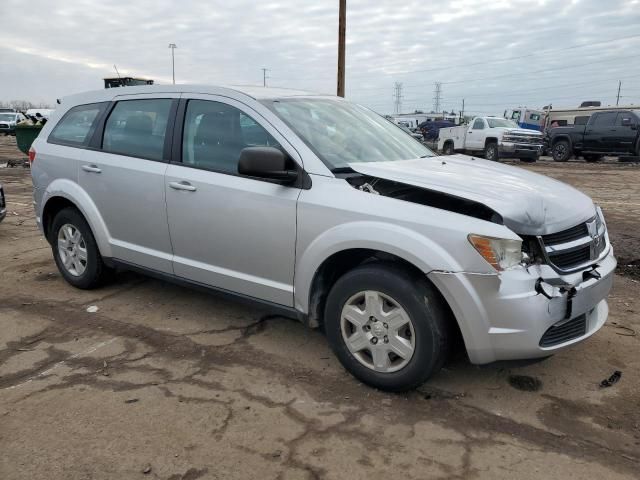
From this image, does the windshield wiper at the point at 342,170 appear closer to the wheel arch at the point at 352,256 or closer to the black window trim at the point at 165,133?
the wheel arch at the point at 352,256

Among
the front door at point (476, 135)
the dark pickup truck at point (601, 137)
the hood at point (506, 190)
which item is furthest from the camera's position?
the front door at point (476, 135)

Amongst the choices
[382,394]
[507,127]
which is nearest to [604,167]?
[507,127]

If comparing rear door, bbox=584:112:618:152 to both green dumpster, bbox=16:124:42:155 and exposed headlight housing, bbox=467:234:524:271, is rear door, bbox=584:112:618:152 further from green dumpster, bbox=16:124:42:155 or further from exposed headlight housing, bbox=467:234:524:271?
exposed headlight housing, bbox=467:234:524:271

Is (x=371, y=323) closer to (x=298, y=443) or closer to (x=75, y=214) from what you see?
(x=298, y=443)

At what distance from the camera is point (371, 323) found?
3148 mm

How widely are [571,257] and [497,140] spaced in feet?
58.4

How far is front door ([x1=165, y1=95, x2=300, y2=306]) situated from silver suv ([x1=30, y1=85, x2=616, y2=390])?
10 mm

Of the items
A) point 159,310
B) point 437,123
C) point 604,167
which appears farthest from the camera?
point 437,123

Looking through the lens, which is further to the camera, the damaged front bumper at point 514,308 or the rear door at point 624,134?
the rear door at point 624,134

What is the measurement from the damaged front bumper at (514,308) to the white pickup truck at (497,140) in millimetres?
17591

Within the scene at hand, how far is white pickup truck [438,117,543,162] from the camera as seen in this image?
19312 mm

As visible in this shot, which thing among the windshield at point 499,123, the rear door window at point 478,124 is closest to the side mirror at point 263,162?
the windshield at point 499,123

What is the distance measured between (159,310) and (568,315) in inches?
123

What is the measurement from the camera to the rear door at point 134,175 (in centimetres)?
410
